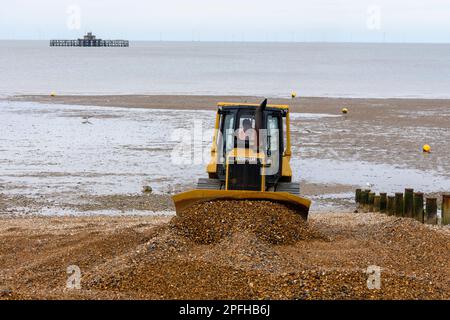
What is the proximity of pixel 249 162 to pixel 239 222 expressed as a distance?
1.22 m

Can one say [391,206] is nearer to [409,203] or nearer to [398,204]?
[398,204]

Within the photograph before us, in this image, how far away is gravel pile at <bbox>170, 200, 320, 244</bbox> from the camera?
1302cm

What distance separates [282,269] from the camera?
11.0 metres

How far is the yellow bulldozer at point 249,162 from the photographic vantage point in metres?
13.6

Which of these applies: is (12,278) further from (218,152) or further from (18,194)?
(18,194)

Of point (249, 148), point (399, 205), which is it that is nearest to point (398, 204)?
point (399, 205)

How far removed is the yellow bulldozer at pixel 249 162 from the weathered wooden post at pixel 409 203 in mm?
4473

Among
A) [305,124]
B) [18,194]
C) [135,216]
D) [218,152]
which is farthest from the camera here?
[305,124]

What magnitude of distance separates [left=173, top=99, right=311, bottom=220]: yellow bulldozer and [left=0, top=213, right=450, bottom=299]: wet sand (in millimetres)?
912

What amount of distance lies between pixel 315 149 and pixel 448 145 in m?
5.62

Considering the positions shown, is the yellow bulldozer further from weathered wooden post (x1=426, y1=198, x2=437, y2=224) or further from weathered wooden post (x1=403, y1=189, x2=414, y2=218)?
weathered wooden post (x1=426, y1=198, x2=437, y2=224)

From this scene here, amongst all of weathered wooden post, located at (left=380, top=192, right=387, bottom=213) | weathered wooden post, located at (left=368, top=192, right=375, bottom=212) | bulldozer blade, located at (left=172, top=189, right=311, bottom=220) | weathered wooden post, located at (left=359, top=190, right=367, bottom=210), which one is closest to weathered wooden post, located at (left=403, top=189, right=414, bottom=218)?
weathered wooden post, located at (left=380, top=192, right=387, bottom=213)

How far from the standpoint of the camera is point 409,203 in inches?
718
